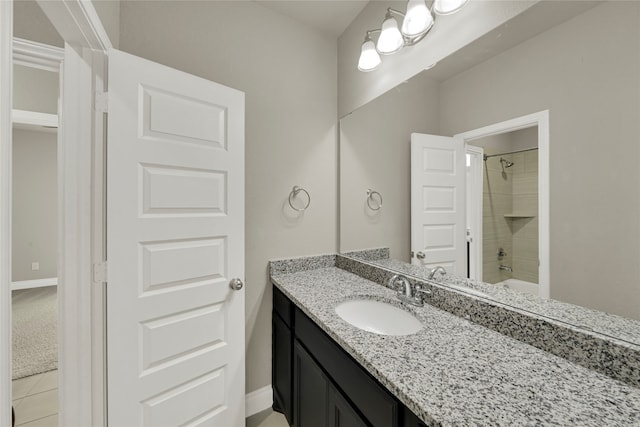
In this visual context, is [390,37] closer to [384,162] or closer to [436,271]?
[384,162]

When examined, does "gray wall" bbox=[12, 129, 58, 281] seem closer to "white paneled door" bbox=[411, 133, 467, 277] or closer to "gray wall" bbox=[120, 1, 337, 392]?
"gray wall" bbox=[120, 1, 337, 392]

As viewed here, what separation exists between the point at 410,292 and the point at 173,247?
116cm

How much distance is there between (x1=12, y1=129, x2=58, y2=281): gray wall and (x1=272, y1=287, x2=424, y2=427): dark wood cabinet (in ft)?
14.5

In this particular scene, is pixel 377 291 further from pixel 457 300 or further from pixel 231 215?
pixel 231 215

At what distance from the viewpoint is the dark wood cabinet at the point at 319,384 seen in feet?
2.52

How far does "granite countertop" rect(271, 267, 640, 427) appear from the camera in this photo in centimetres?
56

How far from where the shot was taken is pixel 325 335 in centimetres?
109

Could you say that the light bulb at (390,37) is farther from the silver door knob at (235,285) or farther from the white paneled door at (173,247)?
the silver door knob at (235,285)

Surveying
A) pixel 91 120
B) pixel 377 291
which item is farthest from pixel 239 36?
pixel 377 291

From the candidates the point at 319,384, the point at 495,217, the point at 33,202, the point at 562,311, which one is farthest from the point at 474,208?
the point at 33,202

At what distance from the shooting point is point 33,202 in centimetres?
403

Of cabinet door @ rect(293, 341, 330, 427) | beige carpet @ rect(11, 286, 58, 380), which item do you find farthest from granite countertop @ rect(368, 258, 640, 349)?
beige carpet @ rect(11, 286, 58, 380)

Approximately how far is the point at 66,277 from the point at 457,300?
163 centimetres

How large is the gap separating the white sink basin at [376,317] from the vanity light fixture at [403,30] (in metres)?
1.36
